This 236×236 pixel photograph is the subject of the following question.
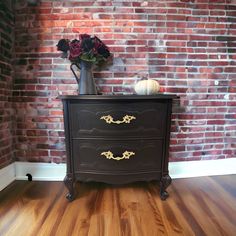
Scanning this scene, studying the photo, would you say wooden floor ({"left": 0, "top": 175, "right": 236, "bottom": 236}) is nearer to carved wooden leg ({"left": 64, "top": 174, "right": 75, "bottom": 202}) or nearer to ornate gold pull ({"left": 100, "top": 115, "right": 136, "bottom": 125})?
carved wooden leg ({"left": 64, "top": 174, "right": 75, "bottom": 202})

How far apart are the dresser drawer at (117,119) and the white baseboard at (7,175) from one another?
2.74 ft

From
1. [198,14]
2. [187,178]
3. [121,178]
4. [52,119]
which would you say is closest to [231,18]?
[198,14]

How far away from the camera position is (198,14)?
1.85 metres

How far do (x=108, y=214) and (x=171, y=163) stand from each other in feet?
2.90

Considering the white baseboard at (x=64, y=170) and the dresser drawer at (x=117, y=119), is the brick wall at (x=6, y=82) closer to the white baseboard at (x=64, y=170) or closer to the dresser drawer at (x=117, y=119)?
the white baseboard at (x=64, y=170)

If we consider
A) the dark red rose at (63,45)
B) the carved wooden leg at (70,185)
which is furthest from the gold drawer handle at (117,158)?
the dark red rose at (63,45)

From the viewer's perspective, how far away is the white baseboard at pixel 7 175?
1.70 metres

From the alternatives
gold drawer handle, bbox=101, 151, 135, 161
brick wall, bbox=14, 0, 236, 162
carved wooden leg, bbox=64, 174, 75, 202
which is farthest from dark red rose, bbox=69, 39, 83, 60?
carved wooden leg, bbox=64, 174, 75, 202

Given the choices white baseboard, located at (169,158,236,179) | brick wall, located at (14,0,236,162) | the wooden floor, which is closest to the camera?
the wooden floor

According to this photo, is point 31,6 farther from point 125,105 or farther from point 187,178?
point 187,178

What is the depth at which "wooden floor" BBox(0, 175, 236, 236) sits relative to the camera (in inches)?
46.9

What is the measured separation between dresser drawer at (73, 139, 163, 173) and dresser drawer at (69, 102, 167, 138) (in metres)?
0.06

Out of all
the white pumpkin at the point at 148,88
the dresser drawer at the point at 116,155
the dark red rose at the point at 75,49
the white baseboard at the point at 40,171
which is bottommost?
the white baseboard at the point at 40,171

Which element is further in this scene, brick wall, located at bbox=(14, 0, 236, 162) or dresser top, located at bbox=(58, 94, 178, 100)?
brick wall, located at bbox=(14, 0, 236, 162)
